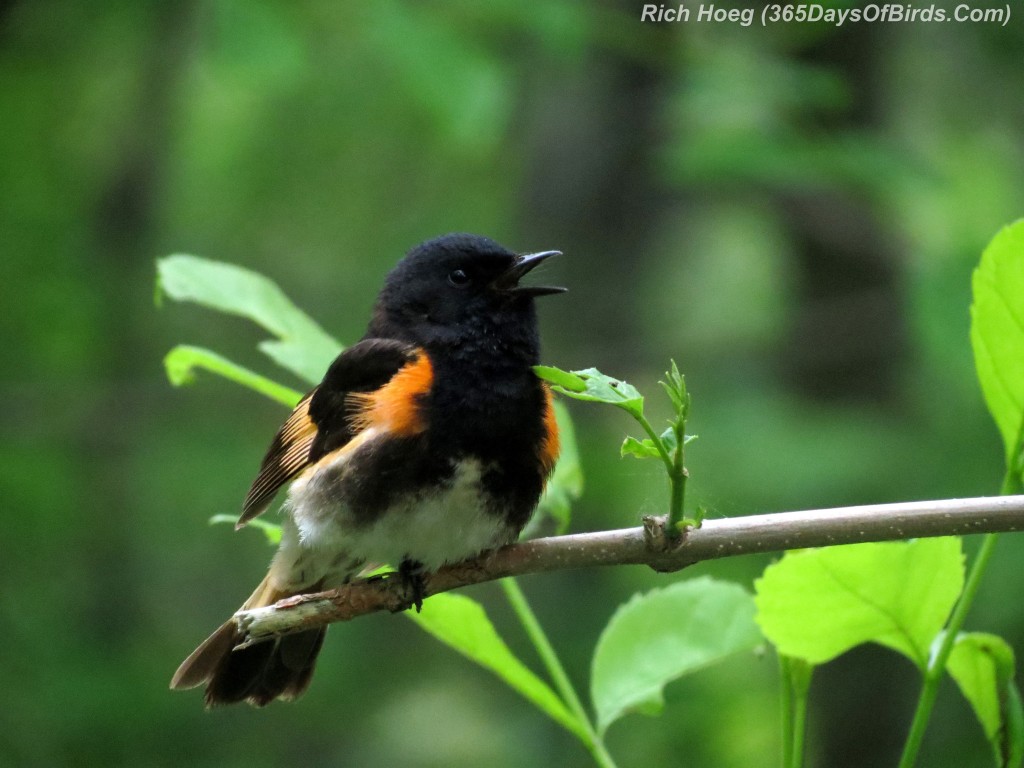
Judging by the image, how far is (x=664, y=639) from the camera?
2.14 m

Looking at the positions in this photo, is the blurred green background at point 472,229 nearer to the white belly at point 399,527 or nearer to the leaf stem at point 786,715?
the white belly at point 399,527

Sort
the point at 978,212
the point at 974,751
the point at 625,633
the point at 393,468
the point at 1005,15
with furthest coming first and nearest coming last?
1. the point at 978,212
2. the point at 1005,15
3. the point at 974,751
4. the point at 393,468
5. the point at 625,633

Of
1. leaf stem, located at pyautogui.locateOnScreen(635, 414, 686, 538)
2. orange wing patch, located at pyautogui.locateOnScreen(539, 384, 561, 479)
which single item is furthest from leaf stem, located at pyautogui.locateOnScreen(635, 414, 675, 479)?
orange wing patch, located at pyautogui.locateOnScreen(539, 384, 561, 479)

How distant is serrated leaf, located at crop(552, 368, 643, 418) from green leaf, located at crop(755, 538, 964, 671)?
431mm

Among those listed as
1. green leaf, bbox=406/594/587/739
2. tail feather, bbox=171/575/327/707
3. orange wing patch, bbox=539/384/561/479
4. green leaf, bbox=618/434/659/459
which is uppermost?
A: green leaf, bbox=618/434/659/459

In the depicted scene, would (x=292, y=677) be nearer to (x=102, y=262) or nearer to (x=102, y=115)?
(x=102, y=262)

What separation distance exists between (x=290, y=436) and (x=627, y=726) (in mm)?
2821

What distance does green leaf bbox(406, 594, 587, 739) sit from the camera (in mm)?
1899

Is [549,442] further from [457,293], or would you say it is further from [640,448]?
[640,448]

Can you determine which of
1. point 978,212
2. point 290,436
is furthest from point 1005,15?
point 290,436

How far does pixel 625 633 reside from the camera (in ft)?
7.05

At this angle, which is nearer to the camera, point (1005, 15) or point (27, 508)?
point (27, 508)

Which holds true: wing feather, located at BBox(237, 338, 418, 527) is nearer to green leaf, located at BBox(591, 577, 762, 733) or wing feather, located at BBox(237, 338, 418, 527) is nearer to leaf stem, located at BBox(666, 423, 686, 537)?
green leaf, located at BBox(591, 577, 762, 733)

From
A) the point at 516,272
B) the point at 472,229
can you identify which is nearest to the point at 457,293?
the point at 516,272
